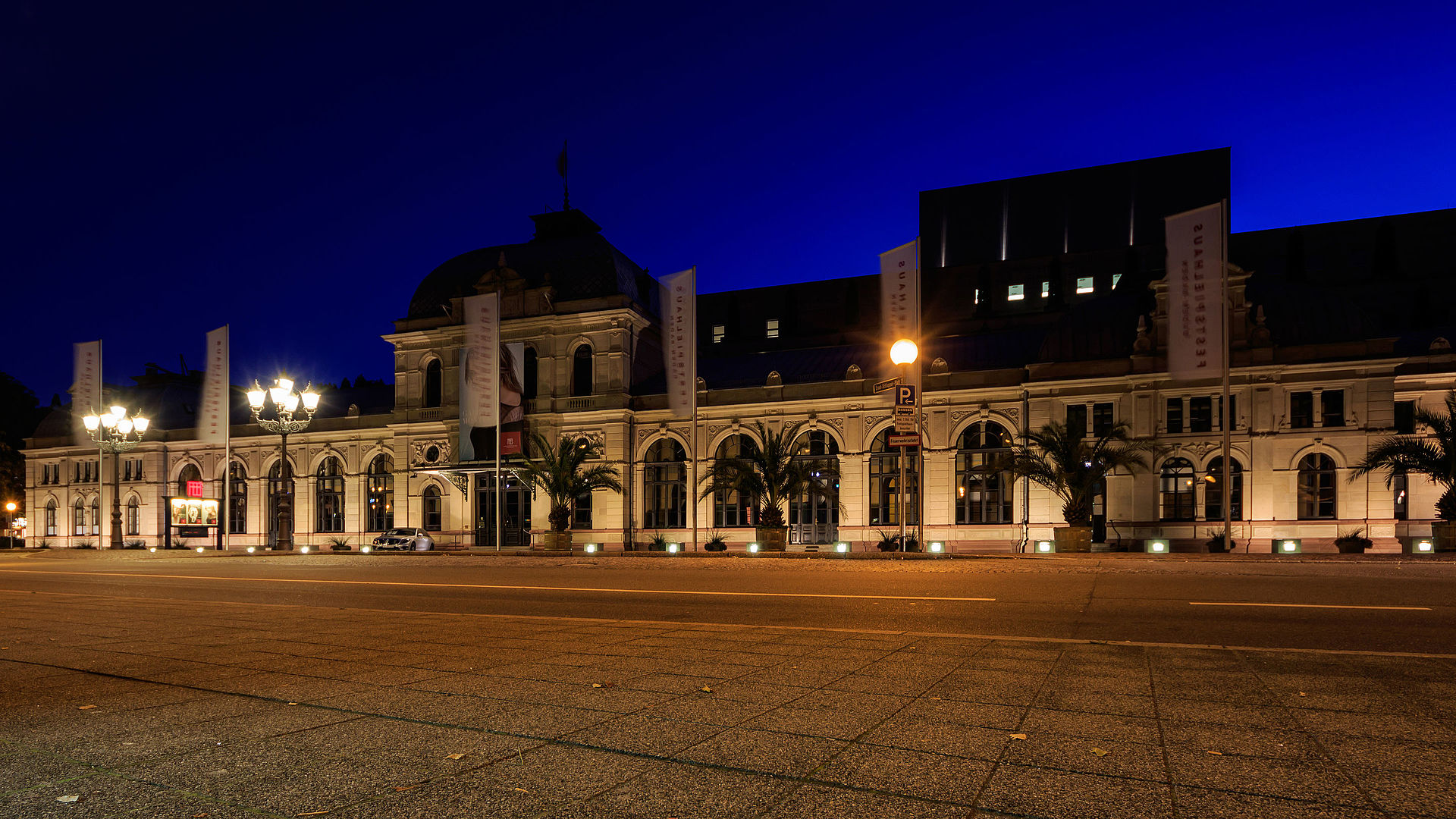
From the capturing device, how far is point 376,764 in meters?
5.44

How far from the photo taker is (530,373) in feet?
172

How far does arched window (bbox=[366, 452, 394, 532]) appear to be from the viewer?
55000 mm

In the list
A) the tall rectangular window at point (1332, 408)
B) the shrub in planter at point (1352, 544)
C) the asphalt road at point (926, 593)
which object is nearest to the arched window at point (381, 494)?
the asphalt road at point (926, 593)

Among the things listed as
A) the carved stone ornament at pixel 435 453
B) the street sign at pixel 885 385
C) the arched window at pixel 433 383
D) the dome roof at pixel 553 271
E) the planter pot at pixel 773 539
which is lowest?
the planter pot at pixel 773 539

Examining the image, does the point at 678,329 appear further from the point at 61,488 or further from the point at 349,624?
the point at 61,488

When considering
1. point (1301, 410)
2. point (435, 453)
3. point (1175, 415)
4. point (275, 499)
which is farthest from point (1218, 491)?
point (275, 499)

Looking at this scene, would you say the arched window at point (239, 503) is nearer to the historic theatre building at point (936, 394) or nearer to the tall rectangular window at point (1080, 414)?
the historic theatre building at point (936, 394)

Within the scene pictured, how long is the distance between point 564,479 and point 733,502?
29.5 feet

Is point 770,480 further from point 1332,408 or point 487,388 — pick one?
point 1332,408

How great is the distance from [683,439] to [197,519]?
25.9m

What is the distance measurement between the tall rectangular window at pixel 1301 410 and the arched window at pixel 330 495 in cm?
5139

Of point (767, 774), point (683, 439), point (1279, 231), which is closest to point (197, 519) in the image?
point (683, 439)

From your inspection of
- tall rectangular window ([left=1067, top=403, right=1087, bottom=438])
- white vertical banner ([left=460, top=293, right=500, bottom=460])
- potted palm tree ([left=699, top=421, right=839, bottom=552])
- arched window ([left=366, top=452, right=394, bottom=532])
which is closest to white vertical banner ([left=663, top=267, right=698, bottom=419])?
potted palm tree ([left=699, top=421, right=839, bottom=552])

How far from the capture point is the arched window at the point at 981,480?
140 ft
